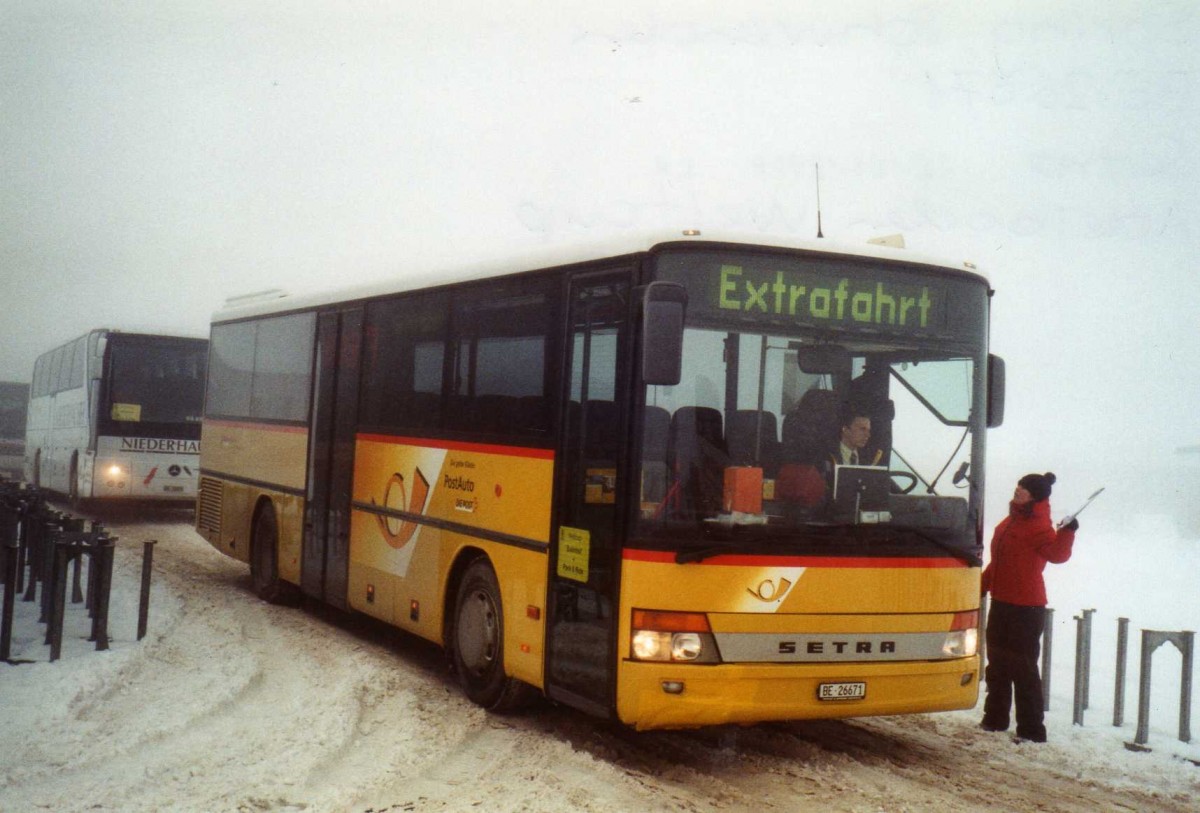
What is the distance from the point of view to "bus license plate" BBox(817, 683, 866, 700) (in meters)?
7.26

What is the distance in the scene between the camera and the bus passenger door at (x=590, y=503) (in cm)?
730

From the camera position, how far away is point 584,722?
8742 mm

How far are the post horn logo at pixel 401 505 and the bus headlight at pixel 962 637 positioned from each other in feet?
13.7

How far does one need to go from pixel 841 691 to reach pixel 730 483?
1379 mm

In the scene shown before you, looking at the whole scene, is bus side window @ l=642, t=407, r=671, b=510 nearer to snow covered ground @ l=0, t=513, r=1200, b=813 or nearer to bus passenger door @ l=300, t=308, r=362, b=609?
snow covered ground @ l=0, t=513, r=1200, b=813

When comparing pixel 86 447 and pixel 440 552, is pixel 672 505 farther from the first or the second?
pixel 86 447

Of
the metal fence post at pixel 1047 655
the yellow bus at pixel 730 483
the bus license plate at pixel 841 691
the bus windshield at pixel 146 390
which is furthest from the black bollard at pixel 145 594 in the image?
the bus windshield at pixel 146 390

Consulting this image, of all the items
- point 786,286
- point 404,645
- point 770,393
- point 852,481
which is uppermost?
point 786,286

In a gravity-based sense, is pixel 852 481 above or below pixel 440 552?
above

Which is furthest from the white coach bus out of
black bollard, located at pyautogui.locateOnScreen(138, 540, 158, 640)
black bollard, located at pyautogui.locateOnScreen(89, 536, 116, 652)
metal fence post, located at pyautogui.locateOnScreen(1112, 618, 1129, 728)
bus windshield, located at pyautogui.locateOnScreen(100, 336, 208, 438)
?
metal fence post, located at pyautogui.locateOnScreen(1112, 618, 1129, 728)

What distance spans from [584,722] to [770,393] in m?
2.93

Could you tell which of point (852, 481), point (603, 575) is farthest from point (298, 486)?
point (852, 481)

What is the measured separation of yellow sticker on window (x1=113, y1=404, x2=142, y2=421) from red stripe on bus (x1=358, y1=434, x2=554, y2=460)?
1365cm

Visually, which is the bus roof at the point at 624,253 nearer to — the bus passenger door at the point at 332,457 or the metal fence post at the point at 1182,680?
the bus passenger door at the point at 332,457
